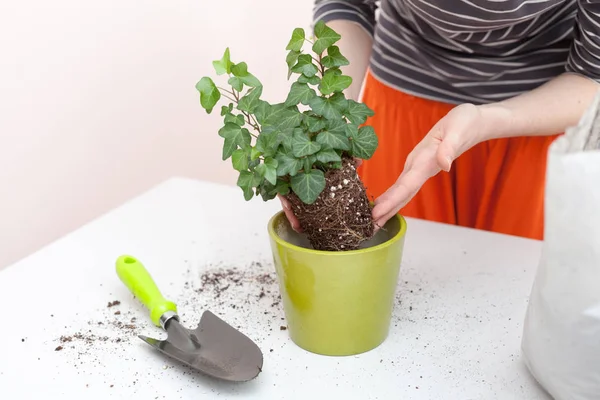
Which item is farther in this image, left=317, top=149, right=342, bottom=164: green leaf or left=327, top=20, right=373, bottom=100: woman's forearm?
left=327, top=20, right=373, bottom=100: woman's forearm

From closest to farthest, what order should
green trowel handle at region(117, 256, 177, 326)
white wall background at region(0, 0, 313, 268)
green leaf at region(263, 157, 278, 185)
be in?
green leaf at region(263, 157, 278, 185) < green trowel handle at region(117, 256, 177, 326) < white wall background at region(0, 0, 313, 268)

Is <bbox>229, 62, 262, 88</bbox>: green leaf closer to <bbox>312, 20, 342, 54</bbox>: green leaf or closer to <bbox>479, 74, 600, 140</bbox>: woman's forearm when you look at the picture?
<bbox>312, 20, 342, 54</bbox>: green leaf

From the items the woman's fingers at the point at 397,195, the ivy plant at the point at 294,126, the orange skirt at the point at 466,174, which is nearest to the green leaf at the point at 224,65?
the ivy plant at the point at 294,126

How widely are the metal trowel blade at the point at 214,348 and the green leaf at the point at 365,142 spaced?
0.78 feet

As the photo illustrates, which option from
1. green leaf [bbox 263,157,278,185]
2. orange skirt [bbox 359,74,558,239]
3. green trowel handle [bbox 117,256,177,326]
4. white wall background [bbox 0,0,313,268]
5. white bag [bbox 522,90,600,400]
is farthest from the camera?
white wall background [bbox 0,0,313,268]

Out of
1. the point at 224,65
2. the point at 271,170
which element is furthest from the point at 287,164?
the point at 224,65

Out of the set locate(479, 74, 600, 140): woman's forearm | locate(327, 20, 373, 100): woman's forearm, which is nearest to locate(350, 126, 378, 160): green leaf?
locate(479, 74, 600, 140): woman's forearm

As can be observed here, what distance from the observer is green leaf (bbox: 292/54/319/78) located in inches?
27.0

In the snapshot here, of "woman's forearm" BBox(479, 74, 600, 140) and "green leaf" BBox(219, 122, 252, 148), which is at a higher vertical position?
"green leaf" BBox(219, 122, 252, 148)

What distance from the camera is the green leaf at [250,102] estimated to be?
2.25ft

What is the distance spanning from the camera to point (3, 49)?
1.47m

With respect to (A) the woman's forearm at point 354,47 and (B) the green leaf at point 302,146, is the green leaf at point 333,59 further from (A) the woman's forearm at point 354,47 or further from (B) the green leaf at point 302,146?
(A) the woman's forearm at point 354,47

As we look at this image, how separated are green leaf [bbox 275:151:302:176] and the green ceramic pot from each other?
0.08 metres

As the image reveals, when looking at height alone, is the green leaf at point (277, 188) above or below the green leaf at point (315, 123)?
below
